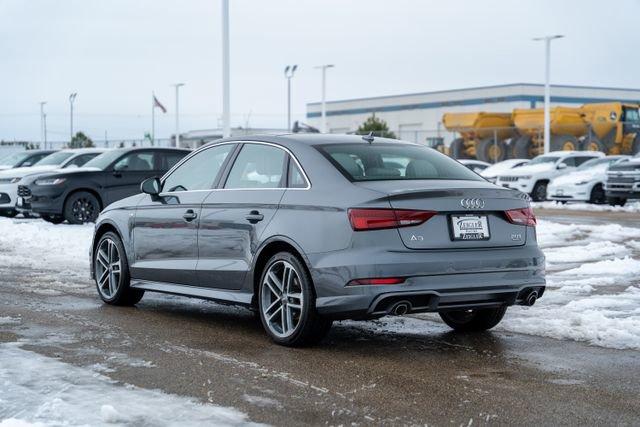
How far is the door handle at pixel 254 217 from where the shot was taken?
7715mm

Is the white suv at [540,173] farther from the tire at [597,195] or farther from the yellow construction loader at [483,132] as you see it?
the yellow construction loader at [483,132]

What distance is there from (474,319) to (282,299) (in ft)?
5.51

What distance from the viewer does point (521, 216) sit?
7.50 metres

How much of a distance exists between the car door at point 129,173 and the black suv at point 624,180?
13630mm

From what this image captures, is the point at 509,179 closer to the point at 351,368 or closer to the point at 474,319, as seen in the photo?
the point at 474,319

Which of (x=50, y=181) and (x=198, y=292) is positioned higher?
(x=50, y=181)

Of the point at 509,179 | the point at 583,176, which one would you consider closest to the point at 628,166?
the point at 583,176

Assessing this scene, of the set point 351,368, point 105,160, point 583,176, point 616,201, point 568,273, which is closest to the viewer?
point 351,368

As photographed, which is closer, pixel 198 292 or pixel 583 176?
pixel 198 292

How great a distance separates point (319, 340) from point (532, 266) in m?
1.60

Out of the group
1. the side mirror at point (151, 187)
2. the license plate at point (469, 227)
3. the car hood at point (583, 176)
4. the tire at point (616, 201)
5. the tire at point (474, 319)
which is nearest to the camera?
the license plate at point (469, 227)

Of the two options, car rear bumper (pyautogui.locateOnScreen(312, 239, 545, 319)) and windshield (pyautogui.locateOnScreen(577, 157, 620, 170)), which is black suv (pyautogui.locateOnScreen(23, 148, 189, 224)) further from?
windshield (pyautogui.locateOnScreen(577, 157, 620, 170))

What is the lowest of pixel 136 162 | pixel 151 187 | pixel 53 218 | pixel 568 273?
pixel 53 218

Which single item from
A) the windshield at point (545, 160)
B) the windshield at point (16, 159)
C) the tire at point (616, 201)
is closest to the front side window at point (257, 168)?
the windshield at point (16, 159)
